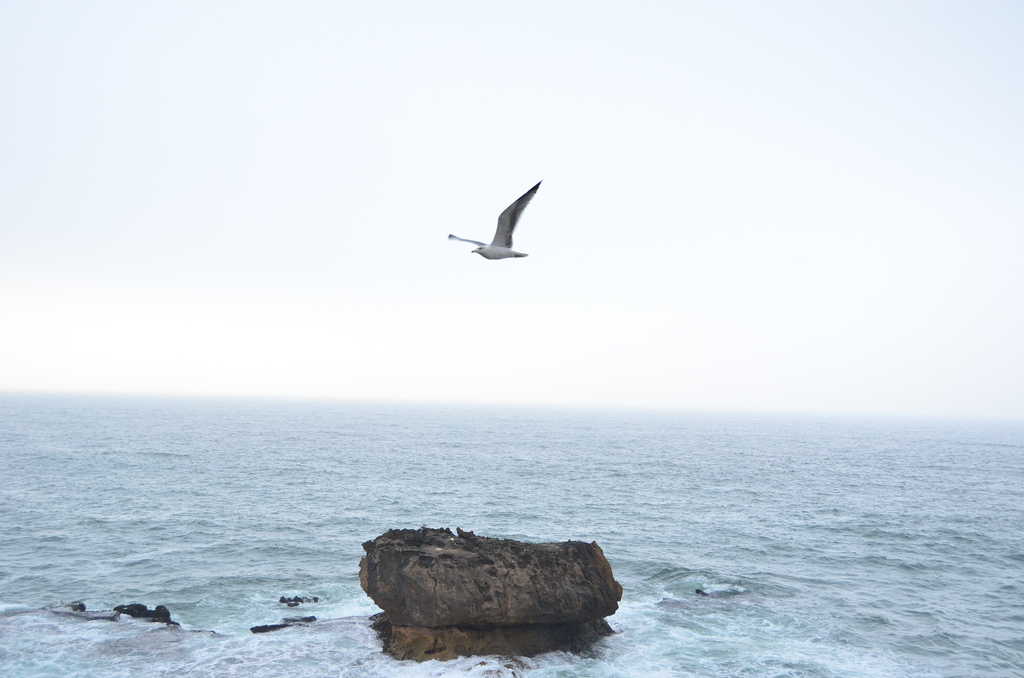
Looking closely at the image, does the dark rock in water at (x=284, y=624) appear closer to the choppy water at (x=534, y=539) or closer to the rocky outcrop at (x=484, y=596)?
the choppy water at (x=534, y=539)

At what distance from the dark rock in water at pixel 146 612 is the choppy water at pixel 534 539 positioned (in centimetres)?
69

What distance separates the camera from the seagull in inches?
492

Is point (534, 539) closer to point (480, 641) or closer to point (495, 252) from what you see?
point (480, 641)

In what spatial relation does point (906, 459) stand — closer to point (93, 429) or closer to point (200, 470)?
point (200, 470)

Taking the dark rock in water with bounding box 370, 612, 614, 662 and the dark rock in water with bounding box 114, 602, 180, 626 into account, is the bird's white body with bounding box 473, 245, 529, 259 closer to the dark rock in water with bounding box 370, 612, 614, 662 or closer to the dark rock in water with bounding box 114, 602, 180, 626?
the dark rock in water with bounding box 370, 612, 614, 662

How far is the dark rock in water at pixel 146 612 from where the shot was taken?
86.1 ft

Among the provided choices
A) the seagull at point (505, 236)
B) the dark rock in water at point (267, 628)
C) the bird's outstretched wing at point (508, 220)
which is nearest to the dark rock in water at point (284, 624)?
the dark rock in water at point (267, 628)

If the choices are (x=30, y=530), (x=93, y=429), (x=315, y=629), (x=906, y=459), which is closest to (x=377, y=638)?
(x=315, y=629)

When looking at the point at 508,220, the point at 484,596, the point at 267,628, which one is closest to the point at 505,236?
the point at 508,220

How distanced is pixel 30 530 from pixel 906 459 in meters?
110

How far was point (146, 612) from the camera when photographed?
26.7 m

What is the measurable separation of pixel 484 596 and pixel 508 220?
1528 cm

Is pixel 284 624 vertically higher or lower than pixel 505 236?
lower

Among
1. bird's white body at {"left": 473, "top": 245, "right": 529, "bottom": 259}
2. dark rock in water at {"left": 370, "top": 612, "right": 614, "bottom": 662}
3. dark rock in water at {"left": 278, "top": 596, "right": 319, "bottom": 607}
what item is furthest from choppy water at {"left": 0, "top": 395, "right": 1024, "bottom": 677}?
bird's white body at {"left": 473, "top": 245, "right": 529, "bottom": 259}
